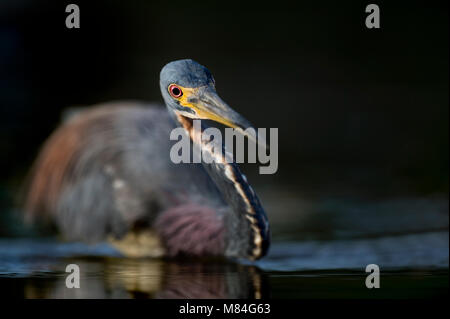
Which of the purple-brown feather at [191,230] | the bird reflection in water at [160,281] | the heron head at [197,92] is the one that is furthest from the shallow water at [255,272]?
the heron head at [197,92]

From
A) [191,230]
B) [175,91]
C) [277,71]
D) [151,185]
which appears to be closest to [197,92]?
A: [175,91]

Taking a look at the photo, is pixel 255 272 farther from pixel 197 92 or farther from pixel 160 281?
pixel 197 92

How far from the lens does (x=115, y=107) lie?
752 centimetres

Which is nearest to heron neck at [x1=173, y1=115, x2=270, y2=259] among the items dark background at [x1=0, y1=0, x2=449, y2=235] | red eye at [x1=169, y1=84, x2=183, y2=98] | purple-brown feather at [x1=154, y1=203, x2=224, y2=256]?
red eye at [x1=169, y1=84, x2=183, y2=98]

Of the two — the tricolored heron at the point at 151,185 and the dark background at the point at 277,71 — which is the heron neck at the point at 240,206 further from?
the dark background at the point at 277,71

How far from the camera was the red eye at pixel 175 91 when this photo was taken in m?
4.98

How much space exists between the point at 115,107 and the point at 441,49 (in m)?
8.07

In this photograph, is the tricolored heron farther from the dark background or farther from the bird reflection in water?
the dark background

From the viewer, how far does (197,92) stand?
4.92 meters

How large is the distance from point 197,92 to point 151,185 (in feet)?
5.45

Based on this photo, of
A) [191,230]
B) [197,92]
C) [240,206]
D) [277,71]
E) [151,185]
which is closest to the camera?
[197,92]

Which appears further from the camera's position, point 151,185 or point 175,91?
point 151,185

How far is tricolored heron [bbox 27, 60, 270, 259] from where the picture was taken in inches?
199

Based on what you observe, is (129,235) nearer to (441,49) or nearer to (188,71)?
(188,71)
